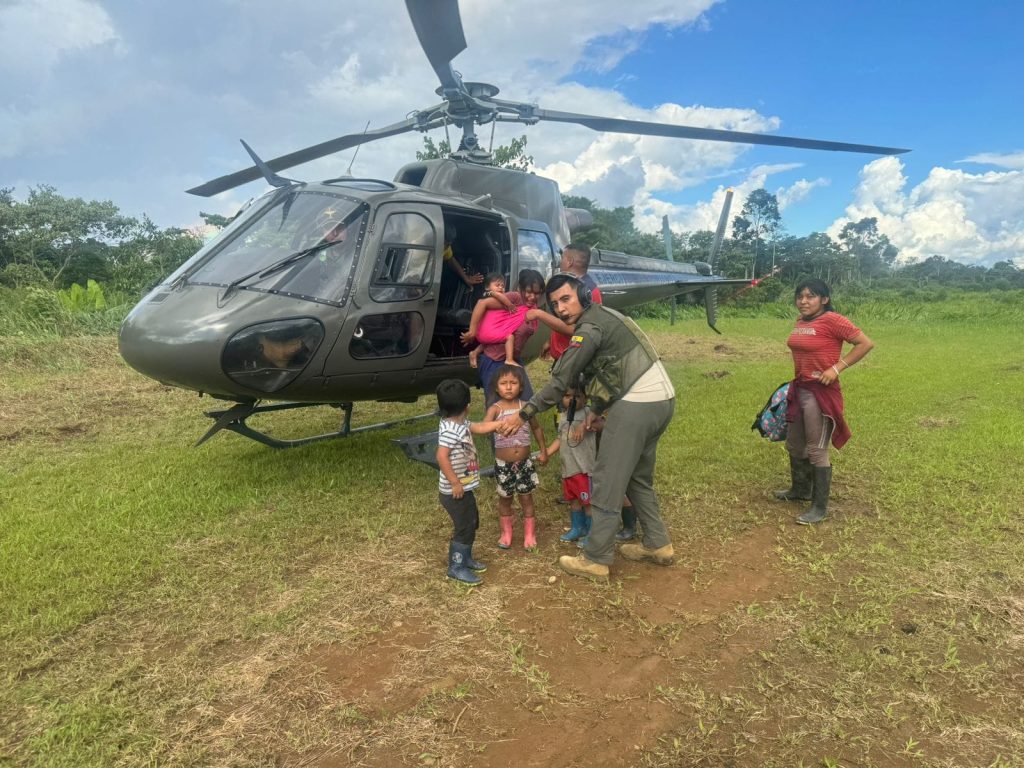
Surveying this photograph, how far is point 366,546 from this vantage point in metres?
4.13

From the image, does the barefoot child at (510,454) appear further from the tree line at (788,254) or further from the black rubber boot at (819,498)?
the tree line at (788,254)

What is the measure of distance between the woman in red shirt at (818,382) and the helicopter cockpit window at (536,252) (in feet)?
8.66

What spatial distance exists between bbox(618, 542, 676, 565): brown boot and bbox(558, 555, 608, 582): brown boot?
0.31m

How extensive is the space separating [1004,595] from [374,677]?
3.39 m

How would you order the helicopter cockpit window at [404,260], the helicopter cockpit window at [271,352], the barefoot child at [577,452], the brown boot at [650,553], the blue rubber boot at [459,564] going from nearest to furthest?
1. the blue rubber boot at [459,564]
2. the brown boot at [650,553]
3. the barefoot child at [577,452]
4. the helicopter cockpit window at [271,352]
5. the helicopter cockpit window at [404,260]

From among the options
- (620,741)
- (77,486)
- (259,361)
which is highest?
(259,361)

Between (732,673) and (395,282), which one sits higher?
(395,282)

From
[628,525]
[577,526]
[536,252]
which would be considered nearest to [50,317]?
[536,252]

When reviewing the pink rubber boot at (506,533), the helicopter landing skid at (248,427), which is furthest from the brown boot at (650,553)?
the helicopter landing skid at (248,427)

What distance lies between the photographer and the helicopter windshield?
4.31 meters

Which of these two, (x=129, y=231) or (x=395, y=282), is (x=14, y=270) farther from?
(x=395, y=282)

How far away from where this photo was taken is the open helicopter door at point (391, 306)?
4.50 metres

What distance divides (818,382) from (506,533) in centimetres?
237

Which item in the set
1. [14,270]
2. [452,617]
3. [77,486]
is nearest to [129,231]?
[14,270]
